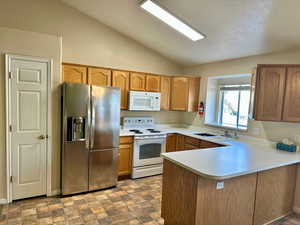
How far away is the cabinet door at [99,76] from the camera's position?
374cm

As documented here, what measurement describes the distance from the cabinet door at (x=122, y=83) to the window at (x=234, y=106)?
2.16 m

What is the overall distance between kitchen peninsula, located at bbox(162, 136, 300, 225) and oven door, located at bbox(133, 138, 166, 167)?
1462mm

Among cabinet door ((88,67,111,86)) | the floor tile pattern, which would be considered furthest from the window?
cabinet door ((88,67,111,86))

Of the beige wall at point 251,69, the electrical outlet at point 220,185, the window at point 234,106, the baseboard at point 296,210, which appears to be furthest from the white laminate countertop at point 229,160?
the window at point 234,106

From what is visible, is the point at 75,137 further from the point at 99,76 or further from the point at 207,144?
the point at 207,144

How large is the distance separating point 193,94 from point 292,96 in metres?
2.09

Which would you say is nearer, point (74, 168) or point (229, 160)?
point (229, 160)

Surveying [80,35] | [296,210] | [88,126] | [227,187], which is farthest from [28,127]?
[296,210]

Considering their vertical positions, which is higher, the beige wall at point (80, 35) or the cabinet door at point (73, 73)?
the beige wall at point (80, 35)

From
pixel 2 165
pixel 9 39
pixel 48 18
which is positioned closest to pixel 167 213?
pixel 2 165

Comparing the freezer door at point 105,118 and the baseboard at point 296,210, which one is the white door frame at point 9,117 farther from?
the baseboard at point 296,210

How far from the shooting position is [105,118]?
3279mm

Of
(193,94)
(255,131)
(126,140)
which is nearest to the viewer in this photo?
(255,131)

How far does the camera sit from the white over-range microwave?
410 cm
